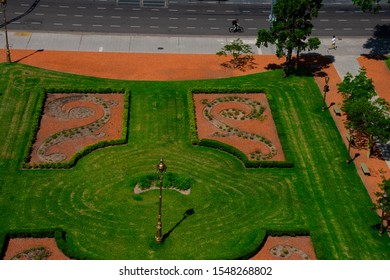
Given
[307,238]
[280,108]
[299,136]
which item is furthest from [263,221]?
[280,108]

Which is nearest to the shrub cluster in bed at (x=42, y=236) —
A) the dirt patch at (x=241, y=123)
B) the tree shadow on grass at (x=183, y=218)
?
the tree shadow on grass at (x=183, y=218)

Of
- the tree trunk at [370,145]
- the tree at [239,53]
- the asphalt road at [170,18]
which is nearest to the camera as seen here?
the tree trunk at [370,145]

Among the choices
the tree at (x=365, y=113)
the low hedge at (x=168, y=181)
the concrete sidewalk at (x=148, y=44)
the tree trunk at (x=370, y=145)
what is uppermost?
the tree at (x=365, y=113)

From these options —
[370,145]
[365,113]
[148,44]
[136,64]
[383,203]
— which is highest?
[365,113]

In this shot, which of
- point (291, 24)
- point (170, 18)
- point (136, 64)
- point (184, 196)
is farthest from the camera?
point (170, 18)

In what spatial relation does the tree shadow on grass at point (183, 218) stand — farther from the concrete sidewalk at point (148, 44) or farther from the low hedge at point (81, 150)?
the concrete sidewalk at point (148, 44)

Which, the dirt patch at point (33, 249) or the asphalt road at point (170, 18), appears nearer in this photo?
the dirt patch at point (33, 249)

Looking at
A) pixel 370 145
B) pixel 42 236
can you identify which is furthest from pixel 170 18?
pixel 42 236

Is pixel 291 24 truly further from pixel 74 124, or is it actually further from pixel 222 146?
pixel 74 124

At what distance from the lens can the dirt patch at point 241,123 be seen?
82.0m

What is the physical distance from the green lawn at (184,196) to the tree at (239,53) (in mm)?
11602

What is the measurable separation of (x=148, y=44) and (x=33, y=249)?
4603 cm

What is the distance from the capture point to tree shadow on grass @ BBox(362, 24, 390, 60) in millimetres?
105000

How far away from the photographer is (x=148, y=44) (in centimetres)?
10481
